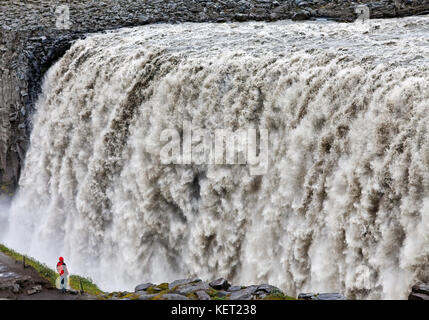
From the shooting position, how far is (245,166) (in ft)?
49.6

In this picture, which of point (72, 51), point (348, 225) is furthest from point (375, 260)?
point (72, 51)

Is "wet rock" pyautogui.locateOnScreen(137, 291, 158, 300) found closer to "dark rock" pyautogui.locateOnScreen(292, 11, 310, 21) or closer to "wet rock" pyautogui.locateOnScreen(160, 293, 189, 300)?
"wet rock" pyautogui.locateOnScreen(160, 293, 189, 300)

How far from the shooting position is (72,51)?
82.5 ft

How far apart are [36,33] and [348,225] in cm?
2323

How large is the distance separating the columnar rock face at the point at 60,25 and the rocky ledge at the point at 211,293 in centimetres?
1732

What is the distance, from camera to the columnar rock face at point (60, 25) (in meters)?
26.4

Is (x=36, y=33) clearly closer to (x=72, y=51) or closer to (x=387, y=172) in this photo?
(x=72, y=51)

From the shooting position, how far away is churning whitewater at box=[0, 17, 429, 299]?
11250 millimetres

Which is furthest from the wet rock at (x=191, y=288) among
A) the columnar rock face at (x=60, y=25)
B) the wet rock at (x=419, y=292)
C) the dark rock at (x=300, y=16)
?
the dark rock at (x=300, y=16)

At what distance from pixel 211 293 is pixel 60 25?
24.4 m

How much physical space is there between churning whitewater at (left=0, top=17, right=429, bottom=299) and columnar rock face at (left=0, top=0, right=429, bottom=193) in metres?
2.00

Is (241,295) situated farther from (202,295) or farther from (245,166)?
(245,166)

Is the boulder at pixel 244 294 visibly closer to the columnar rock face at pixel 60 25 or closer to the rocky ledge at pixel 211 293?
the rocky ledge at pixel 211 293

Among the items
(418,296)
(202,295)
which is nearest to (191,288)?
(202,295)
